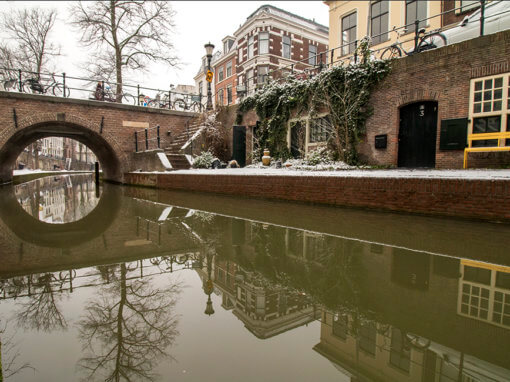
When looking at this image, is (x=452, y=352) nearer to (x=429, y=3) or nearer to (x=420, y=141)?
(x=420, y=141)

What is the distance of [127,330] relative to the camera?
1774 mm

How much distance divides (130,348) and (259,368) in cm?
73

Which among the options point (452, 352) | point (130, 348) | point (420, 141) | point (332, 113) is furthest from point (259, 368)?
point (332, 113)

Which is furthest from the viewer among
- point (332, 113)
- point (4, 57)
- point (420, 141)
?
point (4, 57)

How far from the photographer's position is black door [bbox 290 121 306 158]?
13.7 metres

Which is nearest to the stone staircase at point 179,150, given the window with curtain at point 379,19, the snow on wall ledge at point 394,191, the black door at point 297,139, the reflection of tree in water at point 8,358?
the black door at point 297,139

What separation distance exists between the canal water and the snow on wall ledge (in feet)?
3.33

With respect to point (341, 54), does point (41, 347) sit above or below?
below

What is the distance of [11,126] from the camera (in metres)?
13.7

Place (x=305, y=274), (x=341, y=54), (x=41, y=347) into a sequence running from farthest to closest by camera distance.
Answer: (x=341, y=54) → (x=305, y=274) → (x=41, y=347)

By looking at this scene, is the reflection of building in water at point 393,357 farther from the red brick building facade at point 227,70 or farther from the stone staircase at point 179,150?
the red brick building facade at point 227,70

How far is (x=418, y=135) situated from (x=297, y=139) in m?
5.54

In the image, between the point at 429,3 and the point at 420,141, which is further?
the point at 429,3

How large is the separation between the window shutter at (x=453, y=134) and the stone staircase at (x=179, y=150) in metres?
10.5
